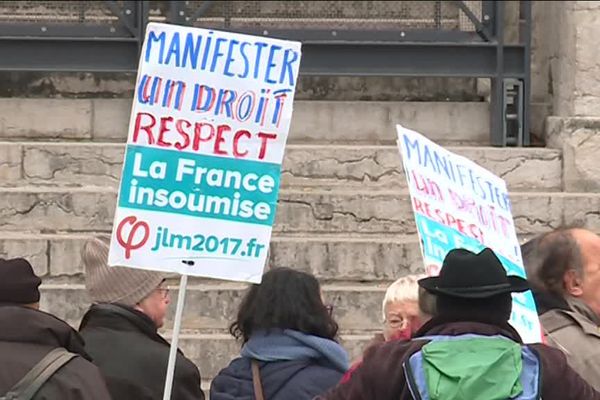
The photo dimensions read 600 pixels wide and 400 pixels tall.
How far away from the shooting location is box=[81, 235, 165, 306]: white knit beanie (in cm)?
547

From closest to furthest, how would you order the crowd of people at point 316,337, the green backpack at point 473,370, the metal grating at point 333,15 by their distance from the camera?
1. the green backpack at point 473,370
2. the crowd of people at point 316,337
3. the metal grating at point 333,15

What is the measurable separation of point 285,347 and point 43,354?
92cm

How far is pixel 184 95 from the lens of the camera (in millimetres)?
5477

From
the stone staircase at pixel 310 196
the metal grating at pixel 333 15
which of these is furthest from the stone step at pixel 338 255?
the metal grating at pixel 333 15

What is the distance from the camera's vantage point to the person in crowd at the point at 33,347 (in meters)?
4.59

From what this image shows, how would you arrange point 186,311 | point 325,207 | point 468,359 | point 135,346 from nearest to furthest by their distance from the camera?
point 468,359 < point 135,346 < point 186,311 < point 325,207

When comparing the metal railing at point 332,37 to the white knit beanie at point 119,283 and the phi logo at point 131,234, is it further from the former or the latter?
the phi logo at point 131,234

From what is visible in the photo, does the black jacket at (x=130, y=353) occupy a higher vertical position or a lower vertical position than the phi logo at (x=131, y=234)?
lower

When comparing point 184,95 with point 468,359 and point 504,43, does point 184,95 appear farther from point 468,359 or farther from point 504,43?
point 504,43

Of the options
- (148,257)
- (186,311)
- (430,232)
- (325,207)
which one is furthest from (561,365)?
(325,207)

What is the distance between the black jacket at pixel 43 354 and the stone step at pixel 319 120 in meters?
5.52

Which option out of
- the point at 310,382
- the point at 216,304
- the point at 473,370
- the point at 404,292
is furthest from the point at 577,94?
the point at 473,370

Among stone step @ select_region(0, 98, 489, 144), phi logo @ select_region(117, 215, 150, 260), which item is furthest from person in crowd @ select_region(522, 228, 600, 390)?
stone step @ select_region(0, 98, 489, 144)

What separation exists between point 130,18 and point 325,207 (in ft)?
6.89
